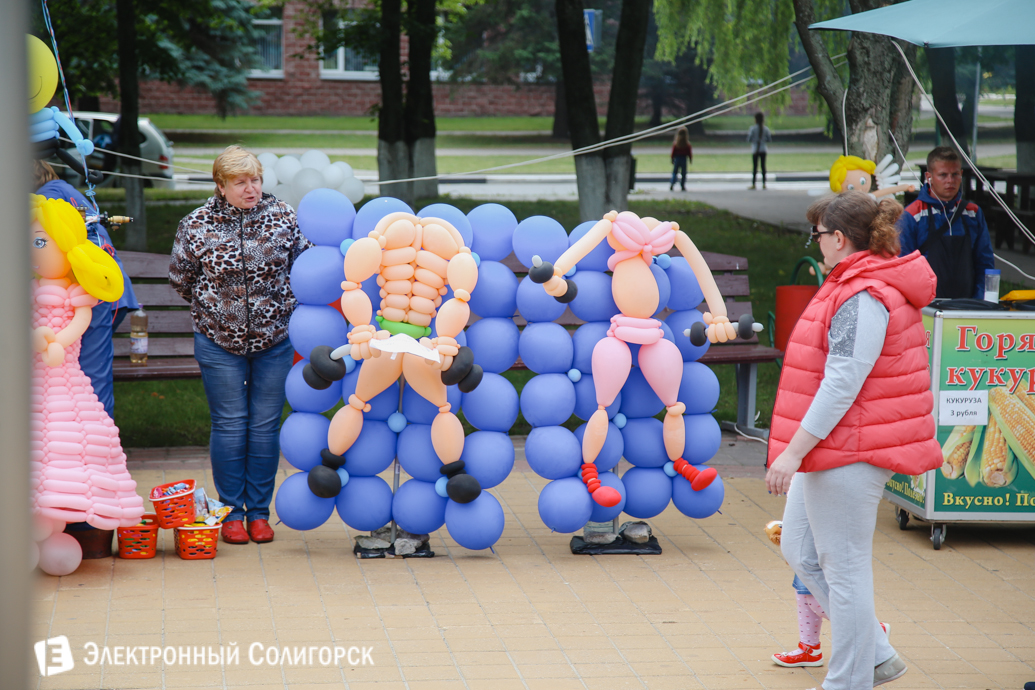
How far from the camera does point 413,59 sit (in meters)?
15.5

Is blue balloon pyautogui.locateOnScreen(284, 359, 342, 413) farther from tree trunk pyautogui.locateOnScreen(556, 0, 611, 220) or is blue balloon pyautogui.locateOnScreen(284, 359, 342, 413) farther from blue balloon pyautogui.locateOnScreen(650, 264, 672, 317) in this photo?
tree trunk pyautogui.locateOnScreen(556, 0, 611, 220)

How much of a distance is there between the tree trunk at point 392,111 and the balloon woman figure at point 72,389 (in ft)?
30.0

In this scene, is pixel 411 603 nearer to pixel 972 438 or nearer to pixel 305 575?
pixel 305 575

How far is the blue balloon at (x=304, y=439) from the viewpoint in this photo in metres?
4.84

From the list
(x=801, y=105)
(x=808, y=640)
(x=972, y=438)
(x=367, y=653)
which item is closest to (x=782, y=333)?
(x=972, y=438)

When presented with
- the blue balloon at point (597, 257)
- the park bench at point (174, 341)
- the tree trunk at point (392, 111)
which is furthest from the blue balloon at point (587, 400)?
the tree trunk at point (392, 111)

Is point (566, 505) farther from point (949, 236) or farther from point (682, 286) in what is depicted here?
point (949, 236)

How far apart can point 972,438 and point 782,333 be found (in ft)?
6.90

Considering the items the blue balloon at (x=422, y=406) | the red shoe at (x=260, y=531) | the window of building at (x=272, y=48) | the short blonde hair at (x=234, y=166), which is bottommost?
the red shoe at (x=260, y=531)

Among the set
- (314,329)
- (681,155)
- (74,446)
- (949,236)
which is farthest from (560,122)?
(74,446)

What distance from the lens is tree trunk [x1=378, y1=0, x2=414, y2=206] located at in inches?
544

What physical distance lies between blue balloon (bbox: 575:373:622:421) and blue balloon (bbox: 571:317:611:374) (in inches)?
2.1

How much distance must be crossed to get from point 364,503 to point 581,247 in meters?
1.55

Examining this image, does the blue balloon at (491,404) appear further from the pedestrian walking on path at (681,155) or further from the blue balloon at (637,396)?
the pedestrian walking on path at (681,155)
